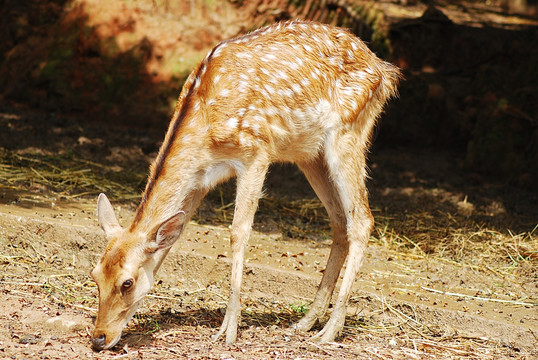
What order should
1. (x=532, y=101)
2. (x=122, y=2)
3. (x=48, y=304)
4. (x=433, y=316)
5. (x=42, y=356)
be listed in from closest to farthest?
(x=42, y=356)
(x=48, y=304)
(x=433, y=316)
(x=532, y=101)
(x=122, y=2)

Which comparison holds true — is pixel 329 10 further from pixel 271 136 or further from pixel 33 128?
pixel 271 136

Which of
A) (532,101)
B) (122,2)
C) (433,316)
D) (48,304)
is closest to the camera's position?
(48,304)

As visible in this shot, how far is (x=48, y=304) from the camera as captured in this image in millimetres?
4699

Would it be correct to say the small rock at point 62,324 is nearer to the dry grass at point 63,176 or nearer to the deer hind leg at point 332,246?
the deer hind leg at point 332,246

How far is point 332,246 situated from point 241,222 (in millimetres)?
925

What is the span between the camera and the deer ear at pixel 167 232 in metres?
4.25

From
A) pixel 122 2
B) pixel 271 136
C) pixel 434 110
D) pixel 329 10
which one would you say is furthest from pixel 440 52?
pixel 271 136

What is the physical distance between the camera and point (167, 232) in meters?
4.31

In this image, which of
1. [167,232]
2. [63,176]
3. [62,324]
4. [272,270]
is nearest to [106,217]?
[167,232]

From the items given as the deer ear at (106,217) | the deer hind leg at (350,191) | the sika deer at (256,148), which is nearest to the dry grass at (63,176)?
the deer ear at (106,217)

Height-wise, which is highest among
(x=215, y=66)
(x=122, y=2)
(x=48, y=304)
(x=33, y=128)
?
(x=215, y=66)

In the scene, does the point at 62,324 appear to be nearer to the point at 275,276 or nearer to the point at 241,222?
the point at 241,222

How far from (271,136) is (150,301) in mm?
1609

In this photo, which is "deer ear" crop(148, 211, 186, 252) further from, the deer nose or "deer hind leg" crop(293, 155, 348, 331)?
"deer hind leg" crop(293, 155, 348, 331)
